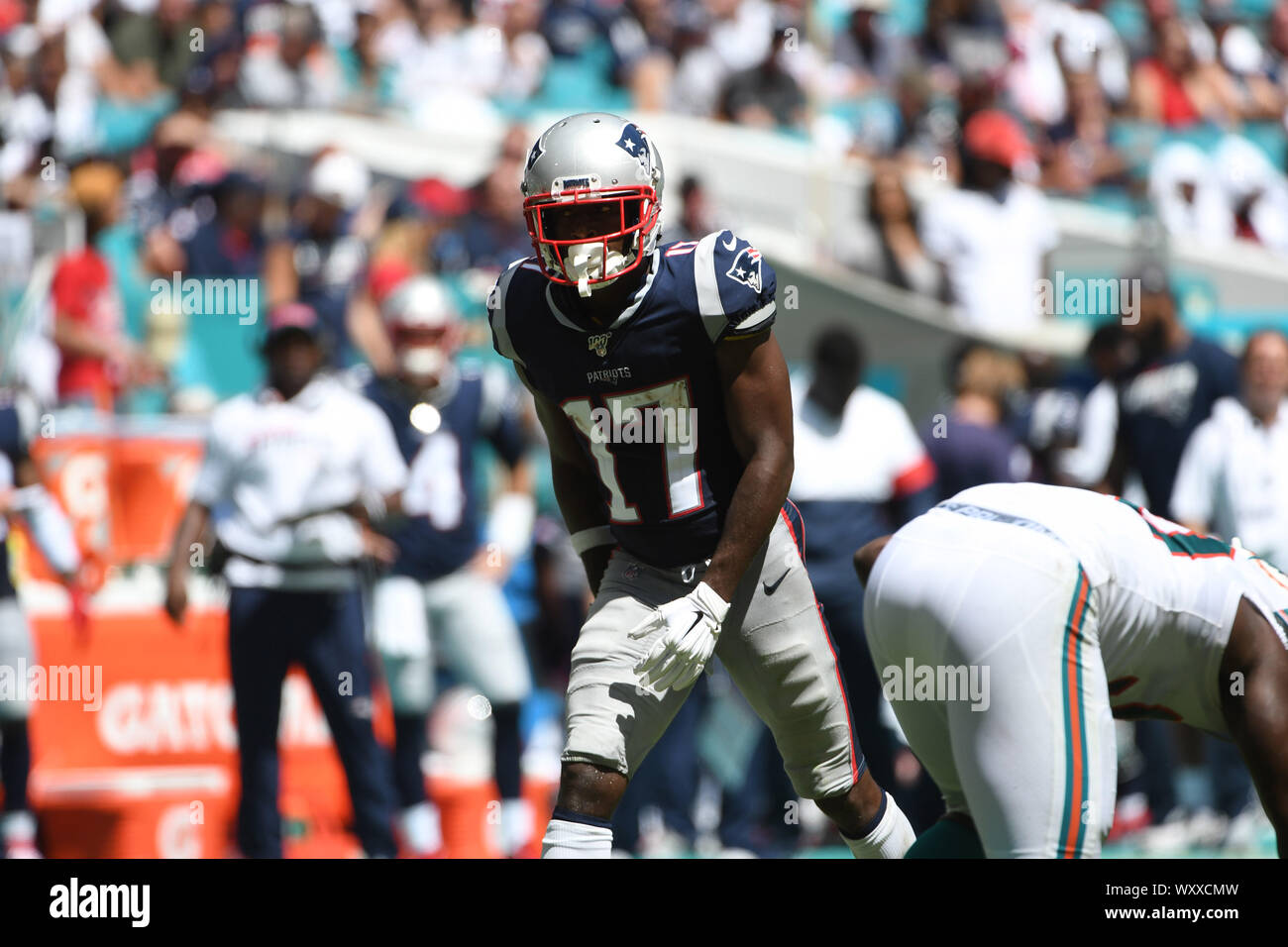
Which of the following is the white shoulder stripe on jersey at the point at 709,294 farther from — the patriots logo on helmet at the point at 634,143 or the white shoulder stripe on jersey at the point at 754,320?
the patriots logo on helmet at the point at 634,143

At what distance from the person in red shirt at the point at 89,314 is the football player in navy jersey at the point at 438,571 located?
2.12 meters

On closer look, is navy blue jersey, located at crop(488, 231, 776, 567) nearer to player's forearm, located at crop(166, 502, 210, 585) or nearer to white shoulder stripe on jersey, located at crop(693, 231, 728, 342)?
white shoulder stripe on jersey, located at crop(693, 231, 728, 342)

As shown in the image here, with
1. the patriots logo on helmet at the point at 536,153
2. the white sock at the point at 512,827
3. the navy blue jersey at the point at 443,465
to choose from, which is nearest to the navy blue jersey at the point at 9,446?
the navy blue jersey at the point at 443,465

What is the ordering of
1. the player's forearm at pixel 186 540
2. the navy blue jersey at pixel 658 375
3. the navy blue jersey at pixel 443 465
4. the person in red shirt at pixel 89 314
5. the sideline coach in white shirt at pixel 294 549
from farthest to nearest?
the person in red shirt at pixel 89 314
the navy blue jersey at pixel 443 465
the player's forearm at pixel 186 540
the sideline coach in white shirt at pixel 294 549
the navy blue jersey at pixel 658 375

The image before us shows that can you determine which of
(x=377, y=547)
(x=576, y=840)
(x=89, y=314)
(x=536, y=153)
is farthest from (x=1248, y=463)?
(x=89, y=314)

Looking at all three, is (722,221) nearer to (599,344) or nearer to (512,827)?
(512,827)

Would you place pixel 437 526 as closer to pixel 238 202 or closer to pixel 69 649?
pixel 69 649

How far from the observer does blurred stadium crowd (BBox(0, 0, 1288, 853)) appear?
6797mm

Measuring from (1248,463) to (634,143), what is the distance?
4012mm

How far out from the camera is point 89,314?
800cm

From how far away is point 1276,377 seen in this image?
679 cm

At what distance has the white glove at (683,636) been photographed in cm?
358

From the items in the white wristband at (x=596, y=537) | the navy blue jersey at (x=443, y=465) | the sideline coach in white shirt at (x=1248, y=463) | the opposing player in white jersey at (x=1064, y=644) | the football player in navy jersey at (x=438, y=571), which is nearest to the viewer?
the opposing player in white jersey at (x=1064, y=644)

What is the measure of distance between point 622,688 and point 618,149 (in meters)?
1.24
